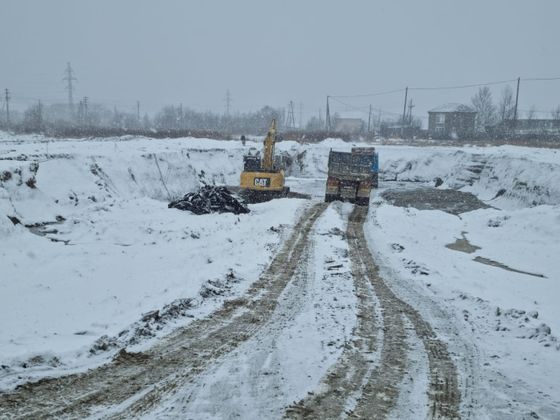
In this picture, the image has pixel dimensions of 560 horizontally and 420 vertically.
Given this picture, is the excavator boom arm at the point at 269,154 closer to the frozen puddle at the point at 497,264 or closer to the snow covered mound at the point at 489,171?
the snow covered mound at the point at 489,171

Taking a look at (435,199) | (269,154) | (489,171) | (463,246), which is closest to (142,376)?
(463,246)

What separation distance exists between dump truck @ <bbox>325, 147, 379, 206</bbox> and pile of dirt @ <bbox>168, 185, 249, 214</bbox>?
6.08 meters

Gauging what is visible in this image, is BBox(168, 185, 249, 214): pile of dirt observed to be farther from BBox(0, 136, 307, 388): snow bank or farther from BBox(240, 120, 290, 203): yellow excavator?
BBox(240, 120, 290, 203): yellow excavator

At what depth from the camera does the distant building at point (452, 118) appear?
81312mm

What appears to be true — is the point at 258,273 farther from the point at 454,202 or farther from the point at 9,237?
the point at 454,202

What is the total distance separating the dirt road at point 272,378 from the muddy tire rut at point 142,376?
10mm

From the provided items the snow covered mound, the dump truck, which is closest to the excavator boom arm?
the dump truck

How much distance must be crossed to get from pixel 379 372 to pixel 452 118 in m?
85.6

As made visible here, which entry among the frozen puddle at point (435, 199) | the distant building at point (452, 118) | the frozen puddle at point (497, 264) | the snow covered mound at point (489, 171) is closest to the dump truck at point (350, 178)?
the frozen puddle at point (435, 199)

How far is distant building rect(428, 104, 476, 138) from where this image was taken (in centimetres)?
8131

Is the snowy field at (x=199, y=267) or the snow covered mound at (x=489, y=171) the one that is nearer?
the snowy field at (x=199, y=267)

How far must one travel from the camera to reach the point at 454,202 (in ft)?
93.1

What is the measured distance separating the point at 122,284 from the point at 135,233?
18.0ft

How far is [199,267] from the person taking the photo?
36.6 ft
